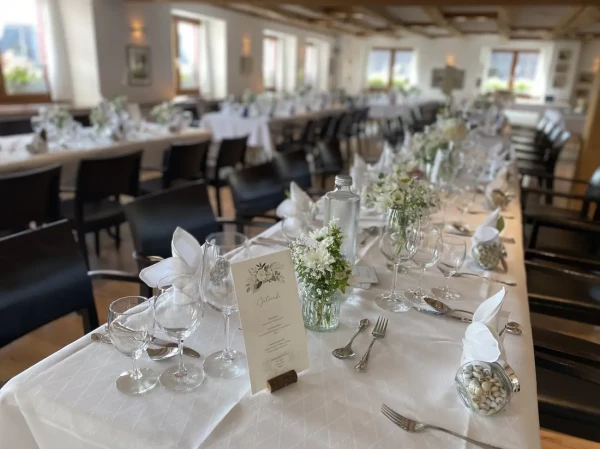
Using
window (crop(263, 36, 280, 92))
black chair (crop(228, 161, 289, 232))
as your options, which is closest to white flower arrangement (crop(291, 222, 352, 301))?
black chair (crop(228, 161, 289, 232))

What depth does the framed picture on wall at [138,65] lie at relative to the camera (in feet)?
27.9

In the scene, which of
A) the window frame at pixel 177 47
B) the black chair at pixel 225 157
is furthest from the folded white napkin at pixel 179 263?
the window frame at pixel 177 47

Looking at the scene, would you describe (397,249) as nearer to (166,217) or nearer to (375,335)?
(375,335)

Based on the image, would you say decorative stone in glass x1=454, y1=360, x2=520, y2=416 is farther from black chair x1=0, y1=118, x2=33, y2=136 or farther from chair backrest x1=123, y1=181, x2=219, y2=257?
black chair x1=0, y1=118, x2=33, y2=136

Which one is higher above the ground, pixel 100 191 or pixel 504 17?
pixel 504 17

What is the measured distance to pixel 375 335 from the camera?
120 cm

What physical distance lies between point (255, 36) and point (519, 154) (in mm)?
8584

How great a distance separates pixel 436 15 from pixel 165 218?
10403 millimetres

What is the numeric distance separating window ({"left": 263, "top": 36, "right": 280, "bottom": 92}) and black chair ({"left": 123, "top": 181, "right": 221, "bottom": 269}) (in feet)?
40.8

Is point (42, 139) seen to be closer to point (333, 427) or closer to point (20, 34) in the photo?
point (333, 427)

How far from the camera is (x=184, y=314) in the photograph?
1.03 meters

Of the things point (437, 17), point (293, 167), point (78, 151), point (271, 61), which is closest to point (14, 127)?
point (78, 151)

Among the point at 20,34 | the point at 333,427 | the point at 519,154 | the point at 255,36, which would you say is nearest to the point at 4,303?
the point at 333,427

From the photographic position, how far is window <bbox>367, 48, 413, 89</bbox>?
1820cm
